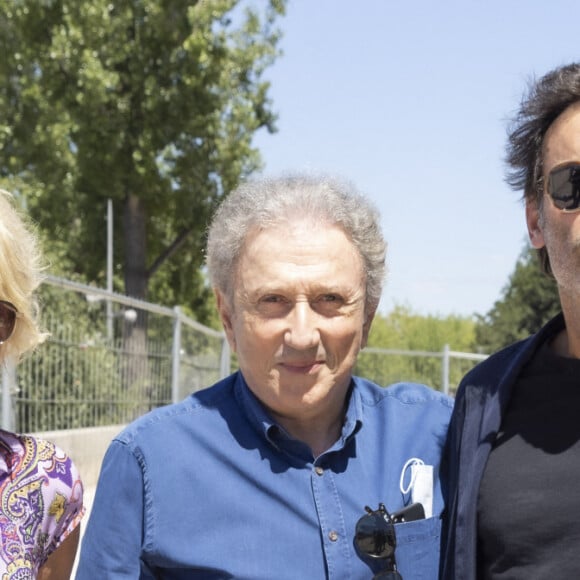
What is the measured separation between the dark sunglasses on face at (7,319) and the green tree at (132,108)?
52.4ft

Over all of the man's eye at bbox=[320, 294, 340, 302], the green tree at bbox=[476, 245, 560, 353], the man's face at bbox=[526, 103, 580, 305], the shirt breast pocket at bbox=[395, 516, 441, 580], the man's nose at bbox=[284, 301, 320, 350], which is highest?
the green tree at bbox=[476, 245, 560, 353]

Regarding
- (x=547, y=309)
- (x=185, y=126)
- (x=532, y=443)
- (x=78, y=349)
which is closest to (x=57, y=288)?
(x=78, y=349)

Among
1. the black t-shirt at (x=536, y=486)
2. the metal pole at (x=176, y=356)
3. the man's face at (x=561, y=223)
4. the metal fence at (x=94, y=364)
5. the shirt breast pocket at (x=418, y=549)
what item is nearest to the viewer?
the black t-shirt at (x=536, y=486)

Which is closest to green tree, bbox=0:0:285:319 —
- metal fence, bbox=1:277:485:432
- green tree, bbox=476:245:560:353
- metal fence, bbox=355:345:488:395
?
metal fence, bbox=355:345:488:395

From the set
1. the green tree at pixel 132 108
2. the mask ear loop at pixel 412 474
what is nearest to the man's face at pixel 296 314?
the mask ear loop at pixel 412 474

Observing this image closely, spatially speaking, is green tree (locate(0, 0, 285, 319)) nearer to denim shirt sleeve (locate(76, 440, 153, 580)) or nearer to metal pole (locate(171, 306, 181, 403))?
metal pole (locate(171, 306, 181, 403))

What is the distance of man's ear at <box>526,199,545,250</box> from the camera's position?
246 centimetres

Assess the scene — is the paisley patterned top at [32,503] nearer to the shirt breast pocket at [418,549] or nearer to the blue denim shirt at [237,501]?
the blue denim shirt at [237,501]

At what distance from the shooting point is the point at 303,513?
91.0 inches

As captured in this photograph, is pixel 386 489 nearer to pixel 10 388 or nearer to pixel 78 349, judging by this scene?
pixel 10 388

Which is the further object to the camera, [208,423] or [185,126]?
[185,126]

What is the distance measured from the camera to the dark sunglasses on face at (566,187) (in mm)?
2266

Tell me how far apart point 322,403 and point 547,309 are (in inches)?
1661

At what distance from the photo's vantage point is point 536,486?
87.0 inches
